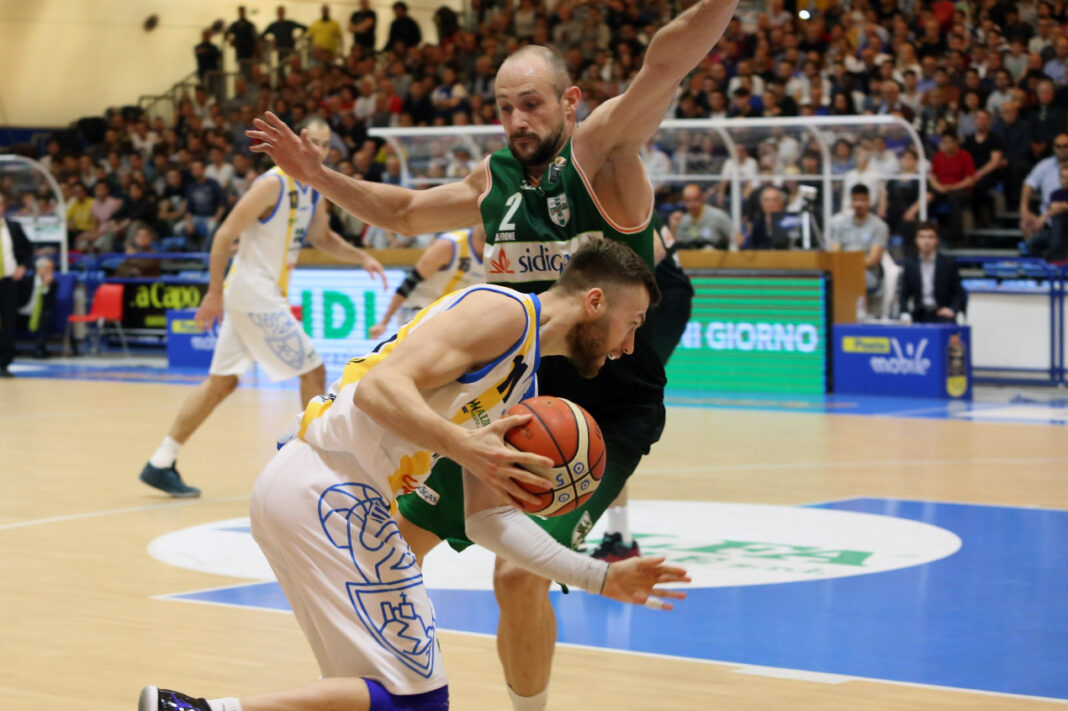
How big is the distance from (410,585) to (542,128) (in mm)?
1661

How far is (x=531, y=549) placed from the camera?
366 cm

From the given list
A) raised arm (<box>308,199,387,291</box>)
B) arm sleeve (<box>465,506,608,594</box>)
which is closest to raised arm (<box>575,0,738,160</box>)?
arm sleeve (<box>465,506,608,594</box>)

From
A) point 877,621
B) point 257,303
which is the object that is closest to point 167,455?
point 257,303

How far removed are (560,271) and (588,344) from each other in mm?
935

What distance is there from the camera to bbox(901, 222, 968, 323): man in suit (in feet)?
45.8

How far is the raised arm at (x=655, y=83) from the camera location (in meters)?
4.38

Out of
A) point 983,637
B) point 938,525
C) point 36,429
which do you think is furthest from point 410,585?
point 36,429

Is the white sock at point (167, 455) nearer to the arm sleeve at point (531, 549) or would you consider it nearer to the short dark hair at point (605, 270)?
the arm sleeve at point (531, 549)

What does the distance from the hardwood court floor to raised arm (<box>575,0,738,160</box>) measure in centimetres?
174

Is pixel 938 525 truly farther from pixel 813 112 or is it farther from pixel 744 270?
pixel 813 112

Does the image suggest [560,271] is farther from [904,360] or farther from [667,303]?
[904,360]

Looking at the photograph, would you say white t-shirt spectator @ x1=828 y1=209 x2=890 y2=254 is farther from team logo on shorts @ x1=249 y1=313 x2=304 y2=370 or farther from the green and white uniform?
the green and white uniform

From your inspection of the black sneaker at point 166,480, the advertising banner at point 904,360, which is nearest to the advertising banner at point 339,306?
the advertising banner at point 904,360

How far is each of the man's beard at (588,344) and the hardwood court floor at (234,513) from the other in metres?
1.39
